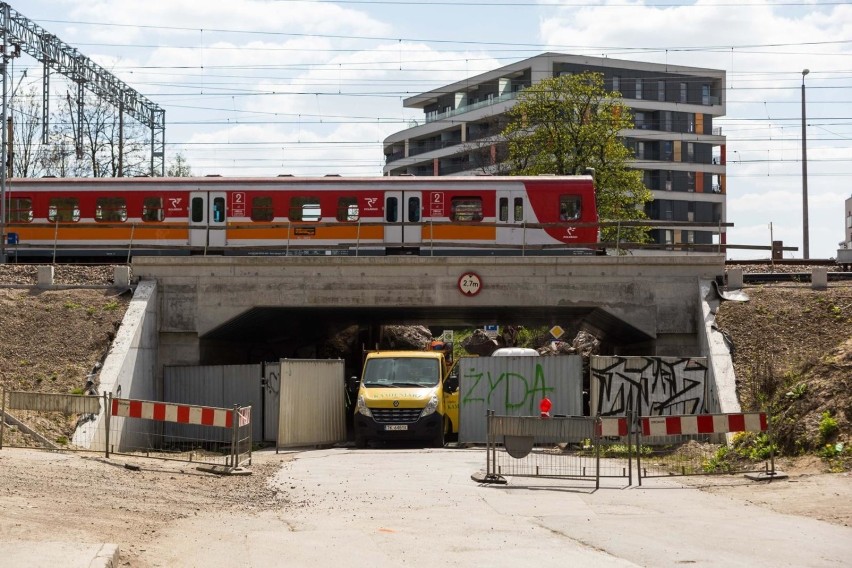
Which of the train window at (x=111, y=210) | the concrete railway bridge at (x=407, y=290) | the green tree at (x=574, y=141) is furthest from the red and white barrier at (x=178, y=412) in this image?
the green tree at (x=574, y=141)

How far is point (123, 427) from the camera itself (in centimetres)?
2423

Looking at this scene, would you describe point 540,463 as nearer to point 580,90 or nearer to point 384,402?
point 384,402

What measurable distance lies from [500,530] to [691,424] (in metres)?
6.08

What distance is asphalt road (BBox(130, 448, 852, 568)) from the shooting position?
998 cm

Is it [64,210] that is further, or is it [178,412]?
[64,210]

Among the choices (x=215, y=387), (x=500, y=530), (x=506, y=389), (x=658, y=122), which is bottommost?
(x=500, y=530)

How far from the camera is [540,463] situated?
19406 mm

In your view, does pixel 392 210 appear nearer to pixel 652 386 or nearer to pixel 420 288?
pixel 420 288

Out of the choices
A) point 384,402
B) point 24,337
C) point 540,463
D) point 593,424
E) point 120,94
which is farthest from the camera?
point 120,94

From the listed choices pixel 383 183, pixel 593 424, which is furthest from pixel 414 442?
pixel 383 183

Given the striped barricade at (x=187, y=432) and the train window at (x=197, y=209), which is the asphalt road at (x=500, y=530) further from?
the train window at (x=197, y=209)

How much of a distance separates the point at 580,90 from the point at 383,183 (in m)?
20.8

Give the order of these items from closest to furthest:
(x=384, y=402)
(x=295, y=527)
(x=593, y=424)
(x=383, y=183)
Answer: (x=295, y=527), (x=593, y=424), (x=384, y=402), (x=383, y=183)

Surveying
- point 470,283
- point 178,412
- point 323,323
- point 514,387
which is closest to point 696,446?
point 514,387
